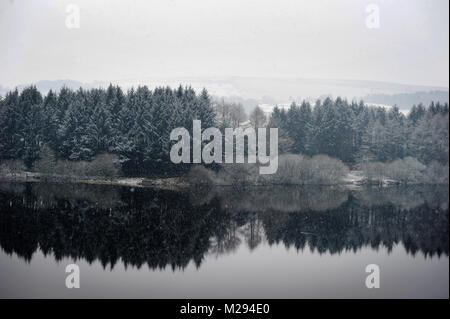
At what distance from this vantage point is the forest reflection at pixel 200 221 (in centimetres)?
2838

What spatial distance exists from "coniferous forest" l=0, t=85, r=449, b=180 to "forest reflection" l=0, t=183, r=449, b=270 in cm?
621

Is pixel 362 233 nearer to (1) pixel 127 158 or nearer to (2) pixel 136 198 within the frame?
(2) pixel 136 198

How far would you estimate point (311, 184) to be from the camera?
179ft

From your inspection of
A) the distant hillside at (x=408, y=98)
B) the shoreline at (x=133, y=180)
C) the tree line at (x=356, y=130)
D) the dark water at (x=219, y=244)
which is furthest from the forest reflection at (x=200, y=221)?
the distant hillside at (x=408, y=98)

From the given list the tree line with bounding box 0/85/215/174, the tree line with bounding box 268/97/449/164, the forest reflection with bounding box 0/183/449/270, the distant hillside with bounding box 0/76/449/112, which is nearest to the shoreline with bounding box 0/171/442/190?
the tree line with bounding box 0/85/215/174

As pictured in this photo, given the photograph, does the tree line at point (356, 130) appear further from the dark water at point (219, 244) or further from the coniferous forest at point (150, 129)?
the dark water at point (219, 244)

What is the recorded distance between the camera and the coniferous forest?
179 feet

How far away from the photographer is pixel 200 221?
35.7m

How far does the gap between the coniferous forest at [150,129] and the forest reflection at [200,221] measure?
6.21m

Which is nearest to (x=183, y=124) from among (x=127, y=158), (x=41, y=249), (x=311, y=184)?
(x=127, y=158)

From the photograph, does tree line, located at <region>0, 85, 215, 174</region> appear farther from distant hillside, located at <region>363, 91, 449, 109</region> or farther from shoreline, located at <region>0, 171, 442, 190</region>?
distant hillside, located at <region>363, 91, 449, 109</region>

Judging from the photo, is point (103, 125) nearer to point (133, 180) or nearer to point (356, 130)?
point (133, 180)

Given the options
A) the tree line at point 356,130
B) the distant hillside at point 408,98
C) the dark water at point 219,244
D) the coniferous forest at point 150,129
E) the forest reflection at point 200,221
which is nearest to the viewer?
the dark water at point 219,244

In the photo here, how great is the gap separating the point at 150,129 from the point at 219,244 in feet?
91.6
